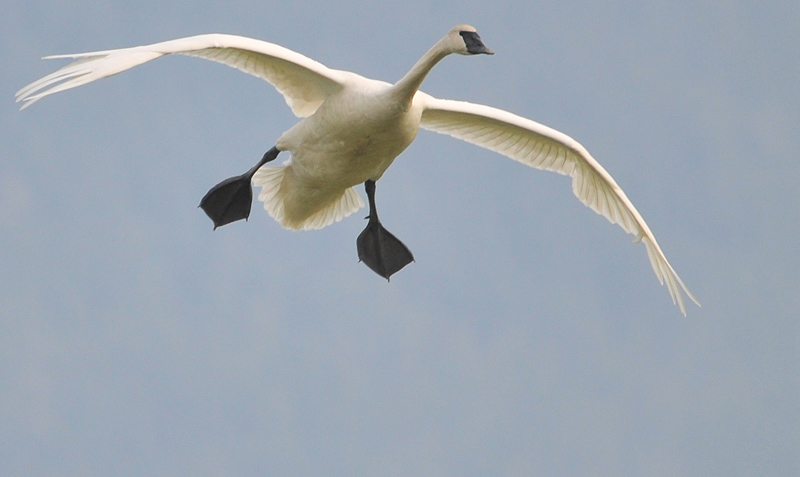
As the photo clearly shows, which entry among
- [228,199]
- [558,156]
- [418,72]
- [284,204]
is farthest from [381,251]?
[418,72]

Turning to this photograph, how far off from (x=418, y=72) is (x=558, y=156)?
279 centimetres

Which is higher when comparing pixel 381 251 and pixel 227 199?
pixel 227 199

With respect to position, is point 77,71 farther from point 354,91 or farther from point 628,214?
point 628,214

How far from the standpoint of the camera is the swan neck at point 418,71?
13.3m

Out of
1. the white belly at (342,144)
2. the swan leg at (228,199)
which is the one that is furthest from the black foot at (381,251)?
the swan leg at (228,199)

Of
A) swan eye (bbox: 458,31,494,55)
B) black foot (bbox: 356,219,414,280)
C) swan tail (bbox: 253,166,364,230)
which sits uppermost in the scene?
swan eye (bbox: 458,31,494,55)

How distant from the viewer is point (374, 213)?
15.7 meters

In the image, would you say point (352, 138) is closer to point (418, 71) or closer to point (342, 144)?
point (342, 144)

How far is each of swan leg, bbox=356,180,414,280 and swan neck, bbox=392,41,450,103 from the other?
265 cm

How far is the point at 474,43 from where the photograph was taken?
42.8ft

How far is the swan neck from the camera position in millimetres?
13281

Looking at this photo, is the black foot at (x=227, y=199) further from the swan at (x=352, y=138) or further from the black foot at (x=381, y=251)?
the black foot at (x=381, y=251)

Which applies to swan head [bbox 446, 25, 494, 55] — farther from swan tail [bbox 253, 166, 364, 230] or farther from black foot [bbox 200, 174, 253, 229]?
black foot [bbox 200, 174, 253, 229]

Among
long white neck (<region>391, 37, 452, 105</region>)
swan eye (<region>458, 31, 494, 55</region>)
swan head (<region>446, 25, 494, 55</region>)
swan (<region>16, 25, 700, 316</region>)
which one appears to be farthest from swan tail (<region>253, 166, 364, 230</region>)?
swan eye (<region>458, 31, 494, 55</region>)
